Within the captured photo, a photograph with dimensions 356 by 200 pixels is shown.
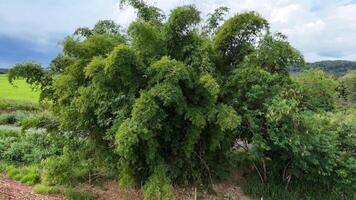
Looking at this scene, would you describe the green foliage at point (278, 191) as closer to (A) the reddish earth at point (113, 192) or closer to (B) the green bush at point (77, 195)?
(A) the reddish earth at point (113, 192)

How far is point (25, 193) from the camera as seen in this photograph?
21.7 ft

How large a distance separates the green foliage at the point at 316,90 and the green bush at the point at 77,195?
4546mm

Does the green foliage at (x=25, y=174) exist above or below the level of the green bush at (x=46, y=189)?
Answer: above

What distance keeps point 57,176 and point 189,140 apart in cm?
270

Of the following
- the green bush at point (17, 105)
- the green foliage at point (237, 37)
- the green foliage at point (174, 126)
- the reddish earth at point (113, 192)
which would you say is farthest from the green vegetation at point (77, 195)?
the green bush at point (17, 105)

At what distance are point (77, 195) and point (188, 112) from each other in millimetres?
2708

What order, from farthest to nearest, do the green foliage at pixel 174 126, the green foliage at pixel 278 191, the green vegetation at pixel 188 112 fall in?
the green foliage at pixel 278 191
the green vegetation at pixel 188 112
the green foliage at pixel 174 126

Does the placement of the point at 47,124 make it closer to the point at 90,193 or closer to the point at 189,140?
the point at 90,193

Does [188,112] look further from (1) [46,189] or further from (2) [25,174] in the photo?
(2) [25,174]

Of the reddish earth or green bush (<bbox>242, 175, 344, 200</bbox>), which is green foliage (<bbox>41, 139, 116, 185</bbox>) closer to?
the reddish earth

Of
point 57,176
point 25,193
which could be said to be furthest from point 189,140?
point 25,193

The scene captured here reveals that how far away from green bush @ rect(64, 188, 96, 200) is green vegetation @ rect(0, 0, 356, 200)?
1.0 inches

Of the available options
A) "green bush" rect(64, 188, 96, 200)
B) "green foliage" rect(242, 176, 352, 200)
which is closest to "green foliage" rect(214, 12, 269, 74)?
"green foliage" rect(242, 176, 352, 200)

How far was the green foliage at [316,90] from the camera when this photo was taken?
24.3ft
